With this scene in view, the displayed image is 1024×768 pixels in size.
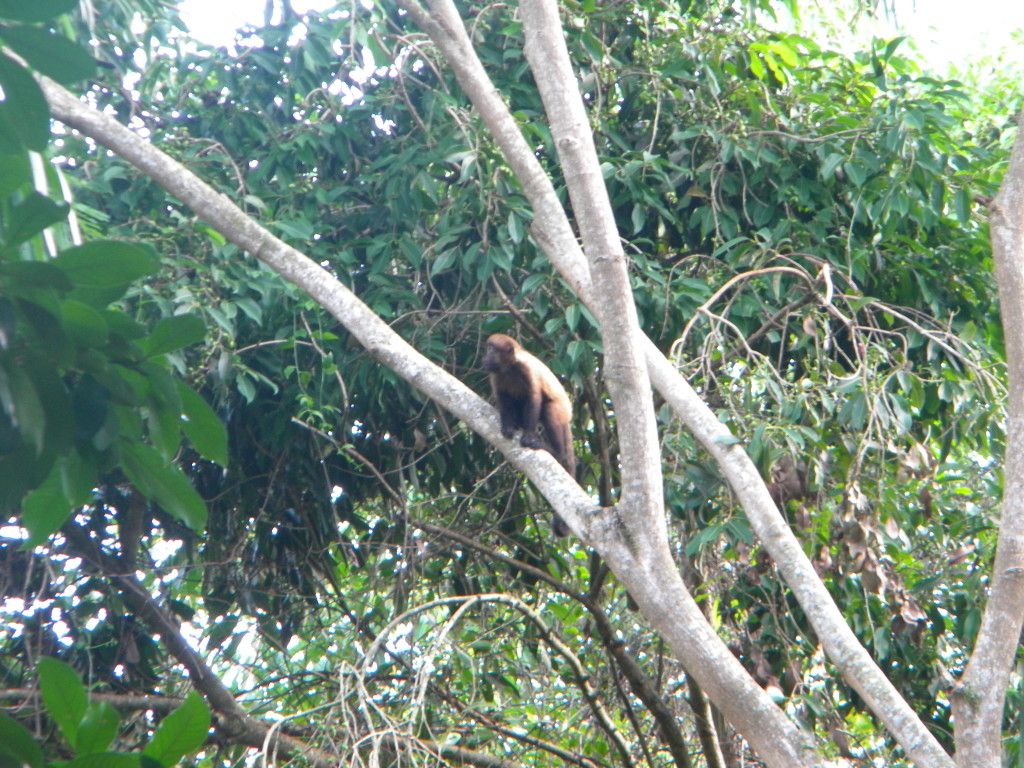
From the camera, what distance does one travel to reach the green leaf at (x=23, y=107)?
172 cm

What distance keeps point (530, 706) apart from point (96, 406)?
15.6 ft

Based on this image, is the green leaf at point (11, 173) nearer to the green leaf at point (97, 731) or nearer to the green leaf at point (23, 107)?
the green leaf at point (23, 107)

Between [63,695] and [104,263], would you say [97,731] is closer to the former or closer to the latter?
[63,695]

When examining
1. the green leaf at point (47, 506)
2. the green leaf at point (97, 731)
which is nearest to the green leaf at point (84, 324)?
the green leaf at point (47, 506)

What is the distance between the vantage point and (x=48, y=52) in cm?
175

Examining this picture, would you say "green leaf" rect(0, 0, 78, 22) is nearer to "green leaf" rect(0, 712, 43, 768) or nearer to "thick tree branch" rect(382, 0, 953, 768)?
"green leaf" rect(0, 712, 43, 768)

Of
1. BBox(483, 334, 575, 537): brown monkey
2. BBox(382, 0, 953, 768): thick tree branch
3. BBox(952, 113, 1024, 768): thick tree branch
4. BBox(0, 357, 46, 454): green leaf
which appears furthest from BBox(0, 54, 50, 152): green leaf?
BBox(483, 334, 575, 537): brown monkey

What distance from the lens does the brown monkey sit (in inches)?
236

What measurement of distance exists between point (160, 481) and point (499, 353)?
159 inches

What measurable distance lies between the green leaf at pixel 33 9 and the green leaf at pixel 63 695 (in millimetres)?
1040

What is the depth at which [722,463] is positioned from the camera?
359 centimetres

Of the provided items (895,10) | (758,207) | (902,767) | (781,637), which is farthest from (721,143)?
(902,767)

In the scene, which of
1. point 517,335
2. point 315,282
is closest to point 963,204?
point 517,335

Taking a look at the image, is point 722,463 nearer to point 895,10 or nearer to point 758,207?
point 895,10
